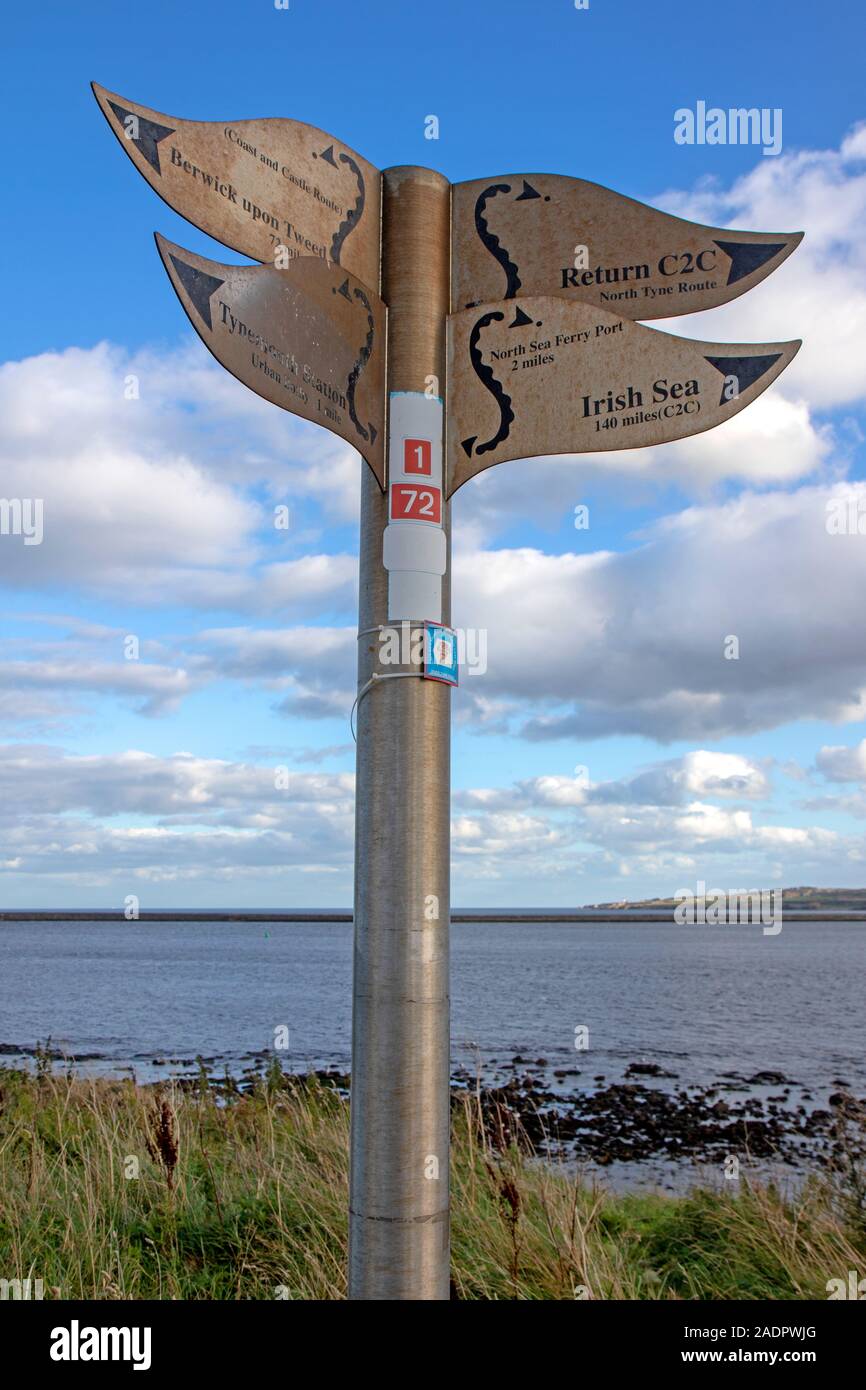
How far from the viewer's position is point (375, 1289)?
10.5 ft

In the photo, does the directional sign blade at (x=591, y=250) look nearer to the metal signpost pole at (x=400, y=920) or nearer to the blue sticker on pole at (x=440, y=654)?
the metal signpost pole at (x=400, y=920)

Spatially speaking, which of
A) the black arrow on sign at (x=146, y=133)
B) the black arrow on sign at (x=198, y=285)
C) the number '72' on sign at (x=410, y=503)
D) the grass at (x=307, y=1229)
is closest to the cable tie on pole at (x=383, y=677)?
the number '72' on sign at (x=410, y=503)

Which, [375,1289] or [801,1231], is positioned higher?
[375,1289]

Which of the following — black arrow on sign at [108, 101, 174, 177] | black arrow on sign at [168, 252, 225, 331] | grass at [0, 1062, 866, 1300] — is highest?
black arrow on sign at [108, 101, 174, 177]

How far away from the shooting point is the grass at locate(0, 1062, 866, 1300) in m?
4.73

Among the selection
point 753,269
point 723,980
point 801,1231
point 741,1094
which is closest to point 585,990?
point 723,980

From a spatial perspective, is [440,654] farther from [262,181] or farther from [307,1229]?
[307,1229]

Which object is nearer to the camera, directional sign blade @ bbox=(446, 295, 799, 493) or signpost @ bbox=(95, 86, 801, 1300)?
signpost @ bbox=(95, 86, 801, 1300)

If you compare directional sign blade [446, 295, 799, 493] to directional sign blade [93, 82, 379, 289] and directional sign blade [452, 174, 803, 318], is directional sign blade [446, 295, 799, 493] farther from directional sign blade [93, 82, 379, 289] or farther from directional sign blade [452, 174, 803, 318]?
directional sign blade [93, 82, 379, 289]

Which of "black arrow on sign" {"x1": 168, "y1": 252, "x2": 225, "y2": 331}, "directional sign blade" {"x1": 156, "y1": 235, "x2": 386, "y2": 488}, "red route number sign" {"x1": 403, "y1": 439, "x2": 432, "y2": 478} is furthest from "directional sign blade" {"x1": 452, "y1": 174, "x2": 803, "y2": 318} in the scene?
"black arrow on sign" {"x1": 168, "y1": 252, "x2": 225, "y2": 331}

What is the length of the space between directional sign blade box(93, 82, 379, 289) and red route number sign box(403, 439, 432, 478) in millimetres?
647

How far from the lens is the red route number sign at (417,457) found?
140 inches
